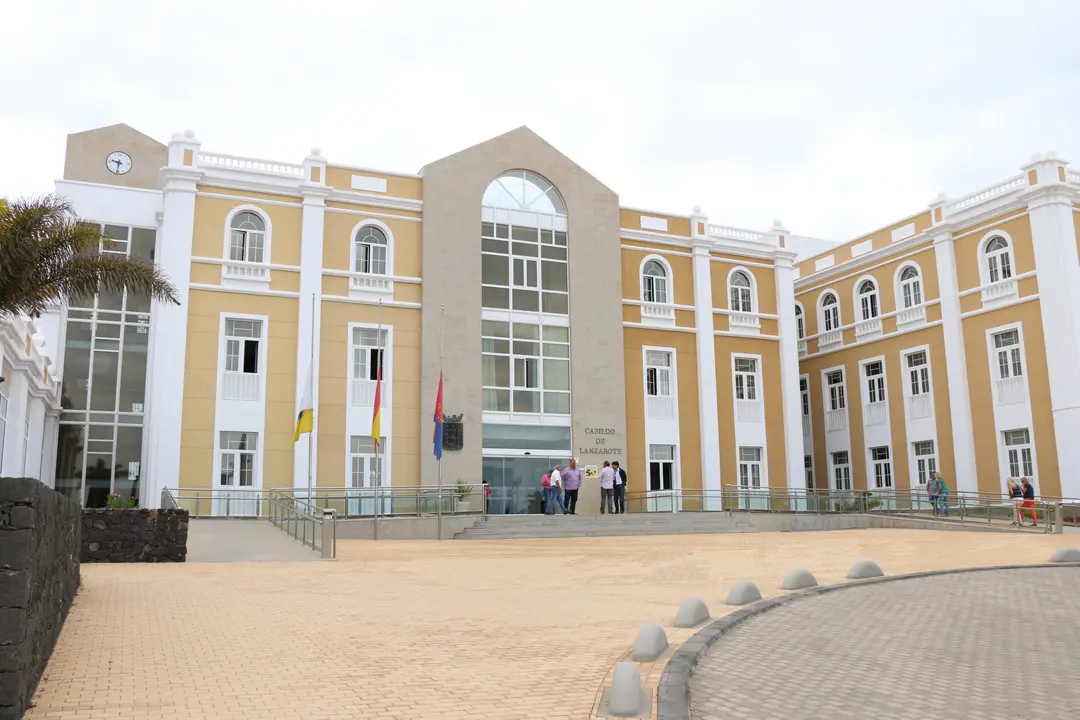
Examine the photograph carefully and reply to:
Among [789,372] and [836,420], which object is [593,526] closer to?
[789,372]

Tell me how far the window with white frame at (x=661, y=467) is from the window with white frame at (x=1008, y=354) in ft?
37.6

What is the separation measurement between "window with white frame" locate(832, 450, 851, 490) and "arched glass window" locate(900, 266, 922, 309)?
6.43 meters

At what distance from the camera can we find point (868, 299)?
38688 mm

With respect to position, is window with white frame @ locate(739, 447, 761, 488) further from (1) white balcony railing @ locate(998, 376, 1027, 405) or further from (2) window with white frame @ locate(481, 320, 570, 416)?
(1) white balcony railing @ locate(998, 376, 1027, 405)

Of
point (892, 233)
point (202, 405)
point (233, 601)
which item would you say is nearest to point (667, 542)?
point (233, 601)

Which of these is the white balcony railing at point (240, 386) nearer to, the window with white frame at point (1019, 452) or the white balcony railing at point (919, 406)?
the white balcony railing at point (919, 406)

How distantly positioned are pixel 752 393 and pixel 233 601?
27.6 meters

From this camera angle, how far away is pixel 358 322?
101 ft

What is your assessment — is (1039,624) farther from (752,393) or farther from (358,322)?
(752,393)

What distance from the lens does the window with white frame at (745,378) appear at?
36344mm

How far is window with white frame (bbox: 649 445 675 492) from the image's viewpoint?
1340 inches

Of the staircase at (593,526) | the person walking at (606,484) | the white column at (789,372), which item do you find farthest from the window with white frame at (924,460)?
the person walking at (606,484)

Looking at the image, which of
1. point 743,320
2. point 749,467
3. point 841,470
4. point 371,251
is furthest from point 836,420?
point 371,251

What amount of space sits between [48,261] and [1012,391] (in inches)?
1149
